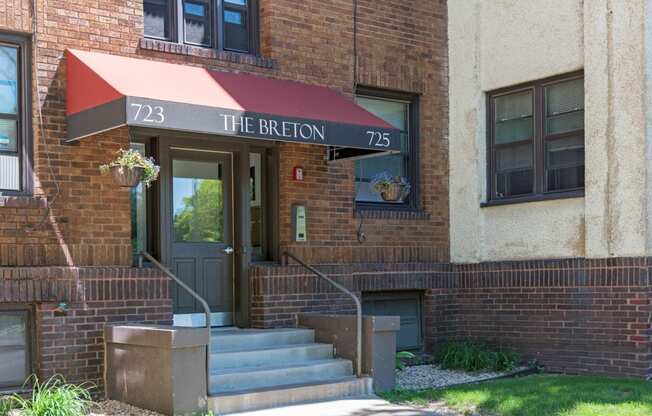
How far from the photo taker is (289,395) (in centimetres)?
871

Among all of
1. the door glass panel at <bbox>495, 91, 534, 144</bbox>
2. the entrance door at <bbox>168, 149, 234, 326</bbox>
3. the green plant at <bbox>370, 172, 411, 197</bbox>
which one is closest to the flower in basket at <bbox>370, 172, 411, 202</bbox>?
the green plant at <bbox>370, 172, 411, 197</bbox>

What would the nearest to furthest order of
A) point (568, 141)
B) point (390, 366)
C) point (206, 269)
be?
point (390, 366), point (206, 269), point (568, 141)

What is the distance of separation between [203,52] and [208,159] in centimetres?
126

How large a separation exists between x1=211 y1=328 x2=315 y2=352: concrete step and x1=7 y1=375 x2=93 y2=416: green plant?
152cm

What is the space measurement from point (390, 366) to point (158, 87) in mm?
3907

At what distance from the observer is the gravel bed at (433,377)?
10141mm

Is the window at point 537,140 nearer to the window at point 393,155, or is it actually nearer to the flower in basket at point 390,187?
the window at point 393,155

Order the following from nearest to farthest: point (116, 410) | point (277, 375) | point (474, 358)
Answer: point (116, 410)
point (277, 375)
point (474, 358)

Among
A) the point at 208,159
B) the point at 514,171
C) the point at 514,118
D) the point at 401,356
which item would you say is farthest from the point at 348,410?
the point at 514,118

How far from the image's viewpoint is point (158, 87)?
28.6 feet

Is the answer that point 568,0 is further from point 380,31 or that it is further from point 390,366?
point 390,366

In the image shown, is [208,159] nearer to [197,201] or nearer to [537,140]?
[197,201]

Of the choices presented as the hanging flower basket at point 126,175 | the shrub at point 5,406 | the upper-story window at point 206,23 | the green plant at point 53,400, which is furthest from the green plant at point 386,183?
the shrub at point 5,406

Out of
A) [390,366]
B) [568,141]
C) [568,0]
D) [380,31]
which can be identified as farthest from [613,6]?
[390,366]
